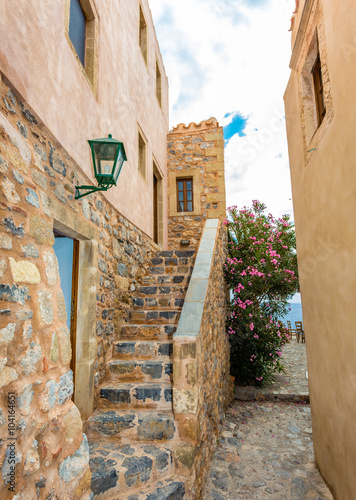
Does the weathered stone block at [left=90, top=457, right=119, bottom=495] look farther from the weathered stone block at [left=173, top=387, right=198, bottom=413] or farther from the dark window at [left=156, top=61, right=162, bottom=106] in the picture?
the dark window at [left=156, top=61, right=162, bottom=106]

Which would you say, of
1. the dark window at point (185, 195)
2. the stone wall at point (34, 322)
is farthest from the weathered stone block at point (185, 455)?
the dark window at point (185, 195)

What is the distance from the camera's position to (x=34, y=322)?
176 cm

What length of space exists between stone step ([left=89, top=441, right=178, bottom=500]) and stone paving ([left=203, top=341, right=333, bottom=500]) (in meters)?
0.99

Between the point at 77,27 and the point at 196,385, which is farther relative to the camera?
the point at 77,27

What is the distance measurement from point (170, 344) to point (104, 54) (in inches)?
150

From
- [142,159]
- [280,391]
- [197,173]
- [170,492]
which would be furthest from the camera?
[197,173]

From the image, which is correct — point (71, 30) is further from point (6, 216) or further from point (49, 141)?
point (6, 216)

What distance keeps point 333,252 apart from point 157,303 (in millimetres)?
2784

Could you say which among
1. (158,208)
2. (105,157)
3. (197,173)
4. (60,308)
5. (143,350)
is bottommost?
(143,350)

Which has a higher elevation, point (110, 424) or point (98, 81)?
point (98, 81)

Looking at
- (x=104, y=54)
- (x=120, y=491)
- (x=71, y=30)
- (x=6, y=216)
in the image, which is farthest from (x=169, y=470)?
(x=104, y=54)

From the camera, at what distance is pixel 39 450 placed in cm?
163

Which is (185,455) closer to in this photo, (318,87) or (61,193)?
(61,193)

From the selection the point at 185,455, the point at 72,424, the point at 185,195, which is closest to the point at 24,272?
the point at 72,424
